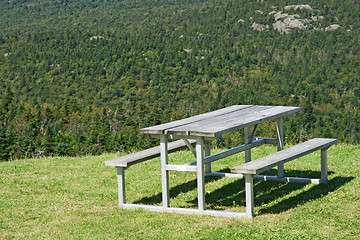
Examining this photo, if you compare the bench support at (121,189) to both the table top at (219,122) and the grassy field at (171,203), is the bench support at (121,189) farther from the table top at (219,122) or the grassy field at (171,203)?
the table top at (219,122)

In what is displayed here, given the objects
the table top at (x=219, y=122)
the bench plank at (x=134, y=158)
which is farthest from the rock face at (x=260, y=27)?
the bench plank at (x=134, y=158)

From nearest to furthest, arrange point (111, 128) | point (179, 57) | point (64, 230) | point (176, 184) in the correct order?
point (64, 230) < point (176, 184) < point (111, 128) < point (179, 57)

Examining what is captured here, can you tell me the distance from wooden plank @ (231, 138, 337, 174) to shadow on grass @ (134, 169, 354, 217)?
0.58m

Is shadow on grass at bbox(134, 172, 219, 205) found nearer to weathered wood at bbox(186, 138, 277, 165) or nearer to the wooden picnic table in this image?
weathered wood at bbox(186, 138, 277, 165)

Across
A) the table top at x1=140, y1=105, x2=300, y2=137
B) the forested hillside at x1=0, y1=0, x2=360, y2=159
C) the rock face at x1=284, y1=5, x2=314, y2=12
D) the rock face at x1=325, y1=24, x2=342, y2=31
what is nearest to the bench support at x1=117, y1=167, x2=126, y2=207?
the table top at x1=140, y1=105, x2=300, y2=137

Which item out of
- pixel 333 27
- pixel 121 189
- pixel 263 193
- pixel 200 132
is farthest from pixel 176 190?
pixel 333 27

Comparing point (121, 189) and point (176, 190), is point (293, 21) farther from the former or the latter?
point (121, 189)

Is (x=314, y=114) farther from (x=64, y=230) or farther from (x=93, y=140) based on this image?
(x=64, y=230)

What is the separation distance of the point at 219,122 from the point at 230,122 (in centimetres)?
16

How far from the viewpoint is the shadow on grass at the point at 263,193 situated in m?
6.65

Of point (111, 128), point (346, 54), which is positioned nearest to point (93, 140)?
point (111, 128)

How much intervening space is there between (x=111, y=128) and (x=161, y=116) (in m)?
8.29

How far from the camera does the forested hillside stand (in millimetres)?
81750

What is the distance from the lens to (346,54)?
388 ft
